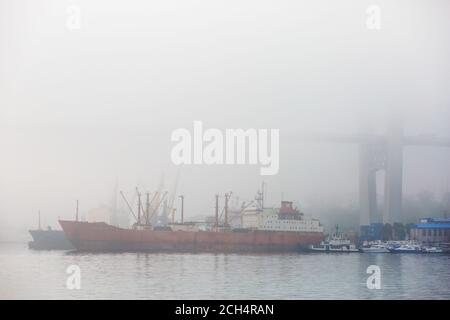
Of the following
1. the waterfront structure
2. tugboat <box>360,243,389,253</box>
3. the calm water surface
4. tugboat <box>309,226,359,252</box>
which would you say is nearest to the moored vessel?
tugboat <box>309,226,359,252</box>

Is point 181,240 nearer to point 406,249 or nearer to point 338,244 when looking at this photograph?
point 338,244

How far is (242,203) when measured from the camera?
870 centimetres

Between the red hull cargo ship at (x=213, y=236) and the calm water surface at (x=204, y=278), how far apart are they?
35 cm

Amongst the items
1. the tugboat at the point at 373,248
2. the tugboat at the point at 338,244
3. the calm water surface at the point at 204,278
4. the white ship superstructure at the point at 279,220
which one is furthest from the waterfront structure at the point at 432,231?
the white ship superstructure at the point at 279,220

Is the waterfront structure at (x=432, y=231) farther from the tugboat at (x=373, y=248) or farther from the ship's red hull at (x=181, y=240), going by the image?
the ship's red hull at (x=181, y=240)

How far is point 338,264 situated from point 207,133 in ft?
9.25

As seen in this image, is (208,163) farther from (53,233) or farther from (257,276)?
(53,233)

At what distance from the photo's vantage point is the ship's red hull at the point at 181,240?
980cm

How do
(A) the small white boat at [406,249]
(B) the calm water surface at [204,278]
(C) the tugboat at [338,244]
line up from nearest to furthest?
(B) the calm water surface at [204,278] < (C) the tugboat at [338,244] < (A) the small white boat at [406,249]

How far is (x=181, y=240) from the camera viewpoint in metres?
10.3

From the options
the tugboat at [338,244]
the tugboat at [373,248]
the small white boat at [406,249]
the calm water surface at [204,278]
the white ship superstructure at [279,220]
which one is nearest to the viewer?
the calm water surface at [204,278]

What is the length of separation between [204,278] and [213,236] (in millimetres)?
1684

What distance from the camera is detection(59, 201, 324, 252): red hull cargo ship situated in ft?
31.1
